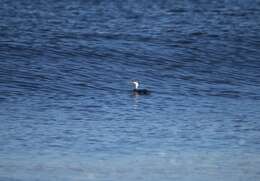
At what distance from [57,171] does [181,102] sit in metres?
7.25

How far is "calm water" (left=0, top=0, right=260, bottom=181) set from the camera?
14.5m

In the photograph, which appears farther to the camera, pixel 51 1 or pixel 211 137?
pixel 51 1

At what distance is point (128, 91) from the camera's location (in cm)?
2206

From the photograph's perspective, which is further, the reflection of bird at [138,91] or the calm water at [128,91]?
the reflection of bird at [138,91]

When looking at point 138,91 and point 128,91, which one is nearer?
point 138,91

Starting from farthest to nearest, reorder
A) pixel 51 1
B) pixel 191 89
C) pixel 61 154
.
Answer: pixel 51 1 → pixel 191 89 → pixel 61 154

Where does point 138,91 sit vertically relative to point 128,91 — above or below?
above

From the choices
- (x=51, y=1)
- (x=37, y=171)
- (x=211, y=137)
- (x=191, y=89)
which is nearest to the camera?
(x=37, y=171)

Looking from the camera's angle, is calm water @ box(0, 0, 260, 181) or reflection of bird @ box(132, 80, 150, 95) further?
reflection of bird @ box(132, 80, 150, 95)

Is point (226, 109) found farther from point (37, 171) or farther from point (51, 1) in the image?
point (51, 1)

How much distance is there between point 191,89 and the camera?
22.6m

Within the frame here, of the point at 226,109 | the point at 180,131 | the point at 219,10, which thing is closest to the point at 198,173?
the point at 180,131

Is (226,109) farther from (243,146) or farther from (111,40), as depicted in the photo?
(111,40)

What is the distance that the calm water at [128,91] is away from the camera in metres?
14.5
